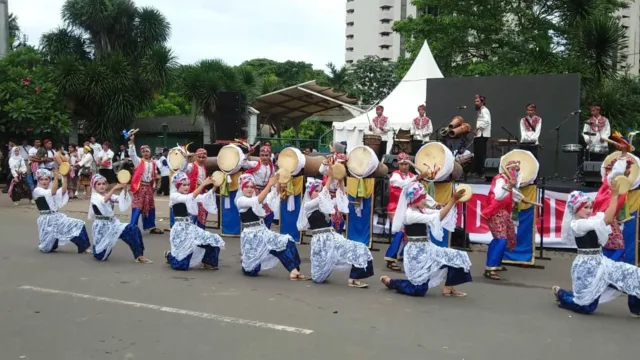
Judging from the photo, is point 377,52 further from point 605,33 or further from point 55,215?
point 55,215

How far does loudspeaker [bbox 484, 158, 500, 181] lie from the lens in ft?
34.2

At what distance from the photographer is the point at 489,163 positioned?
10531mm

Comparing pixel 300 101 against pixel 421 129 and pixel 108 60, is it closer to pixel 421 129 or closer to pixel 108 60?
pixel 108 60

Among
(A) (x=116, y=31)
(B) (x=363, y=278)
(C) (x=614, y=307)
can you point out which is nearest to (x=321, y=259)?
(B) (x=363, y=278)

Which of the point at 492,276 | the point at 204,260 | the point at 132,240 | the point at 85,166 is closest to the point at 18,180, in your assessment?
the point at 85,166

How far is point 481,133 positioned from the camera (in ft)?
37.5

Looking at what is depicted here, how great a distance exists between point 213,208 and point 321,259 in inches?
85.1

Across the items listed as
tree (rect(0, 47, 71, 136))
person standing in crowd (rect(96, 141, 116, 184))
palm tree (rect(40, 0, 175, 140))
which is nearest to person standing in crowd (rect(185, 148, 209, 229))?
person standing in crowd (rect(96, 141, 116, 184))

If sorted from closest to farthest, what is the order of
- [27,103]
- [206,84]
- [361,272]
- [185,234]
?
[361,272] < [185,234] < [27,103] < [206,84]

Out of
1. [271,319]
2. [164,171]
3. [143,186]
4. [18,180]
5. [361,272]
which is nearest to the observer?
[271,319]

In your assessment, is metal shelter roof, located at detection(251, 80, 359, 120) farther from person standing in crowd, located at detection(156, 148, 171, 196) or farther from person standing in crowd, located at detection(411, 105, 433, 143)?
person standing in crowd, located at detection(411, 105, 433, 143)

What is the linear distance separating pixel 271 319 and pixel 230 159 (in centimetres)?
553

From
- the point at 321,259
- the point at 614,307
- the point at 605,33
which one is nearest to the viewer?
the point at 614,307

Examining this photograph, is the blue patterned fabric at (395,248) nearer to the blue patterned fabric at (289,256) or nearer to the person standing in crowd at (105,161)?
the blue patterned fabric at (289,256)
